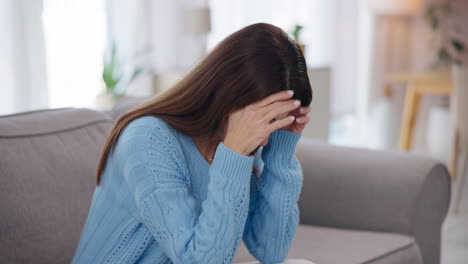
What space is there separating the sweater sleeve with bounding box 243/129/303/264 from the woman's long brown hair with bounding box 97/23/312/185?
221 millimetres

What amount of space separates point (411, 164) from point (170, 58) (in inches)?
91.2

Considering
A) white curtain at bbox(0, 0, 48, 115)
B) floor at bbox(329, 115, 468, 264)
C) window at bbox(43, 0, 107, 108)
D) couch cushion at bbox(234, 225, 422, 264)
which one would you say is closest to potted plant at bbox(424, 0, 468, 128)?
floor at bbox(329, 115, 468, 264)

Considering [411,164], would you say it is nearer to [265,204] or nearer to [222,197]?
[265,204]

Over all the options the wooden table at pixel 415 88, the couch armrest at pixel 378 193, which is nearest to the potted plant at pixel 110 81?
the couch armrest at pixel 378 193

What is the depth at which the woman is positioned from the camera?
1.22 metres

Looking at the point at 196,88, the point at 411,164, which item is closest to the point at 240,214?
the point at 196,88

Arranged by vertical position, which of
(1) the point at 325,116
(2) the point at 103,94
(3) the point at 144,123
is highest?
(3) the point at 144,123

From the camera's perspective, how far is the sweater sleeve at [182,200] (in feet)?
3.97

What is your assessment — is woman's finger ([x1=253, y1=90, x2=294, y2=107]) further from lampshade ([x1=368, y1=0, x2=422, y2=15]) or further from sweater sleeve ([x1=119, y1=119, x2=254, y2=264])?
lampshade ([x1=368, y1=0, x2=422, y2=15])

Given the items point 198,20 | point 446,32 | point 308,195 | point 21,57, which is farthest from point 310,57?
point 308,195

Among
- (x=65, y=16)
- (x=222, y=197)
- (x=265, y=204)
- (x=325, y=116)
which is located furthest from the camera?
(x=325, y=116)

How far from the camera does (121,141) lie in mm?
1301

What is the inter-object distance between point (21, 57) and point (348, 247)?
→ 6.34 feet

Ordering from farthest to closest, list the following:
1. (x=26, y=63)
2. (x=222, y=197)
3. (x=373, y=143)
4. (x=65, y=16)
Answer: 1. (x=373, y=143)
2. (x=65, y=16)
3. (x=26, y=63)
4. (x=222, y=197)
